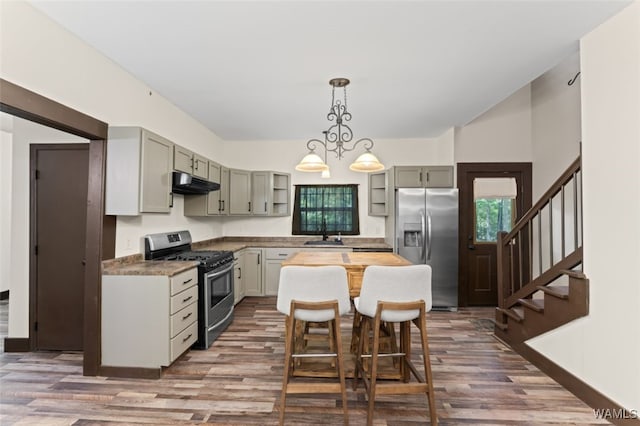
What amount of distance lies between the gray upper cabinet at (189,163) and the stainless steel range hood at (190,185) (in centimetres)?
9

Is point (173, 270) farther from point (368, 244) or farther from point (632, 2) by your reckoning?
point (632, 2)

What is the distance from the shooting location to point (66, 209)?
3262 mm

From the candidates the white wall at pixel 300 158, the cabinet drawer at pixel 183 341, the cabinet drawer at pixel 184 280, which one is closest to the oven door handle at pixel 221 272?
the cabinet drawer at pixel 184 280

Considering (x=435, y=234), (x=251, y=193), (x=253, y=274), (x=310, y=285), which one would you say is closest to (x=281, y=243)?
(x=253, y=274)

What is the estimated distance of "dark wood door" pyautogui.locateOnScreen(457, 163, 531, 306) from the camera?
16.0 feet

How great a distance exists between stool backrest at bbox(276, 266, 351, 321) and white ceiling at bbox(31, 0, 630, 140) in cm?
171

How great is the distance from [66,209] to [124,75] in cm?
146

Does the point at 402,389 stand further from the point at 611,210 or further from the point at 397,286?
the point at 611,210

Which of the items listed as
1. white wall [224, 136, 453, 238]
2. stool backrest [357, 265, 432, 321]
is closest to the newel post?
stool backrest [357, 265, 432, 321]

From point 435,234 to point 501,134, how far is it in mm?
1818

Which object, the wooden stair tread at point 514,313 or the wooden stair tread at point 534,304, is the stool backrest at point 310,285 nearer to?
the wooden stair tread at point 534,304

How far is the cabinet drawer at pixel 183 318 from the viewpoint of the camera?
2869 millimetres

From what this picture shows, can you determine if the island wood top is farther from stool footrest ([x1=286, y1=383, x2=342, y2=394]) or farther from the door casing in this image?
the door casing

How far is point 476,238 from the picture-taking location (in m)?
4.95
